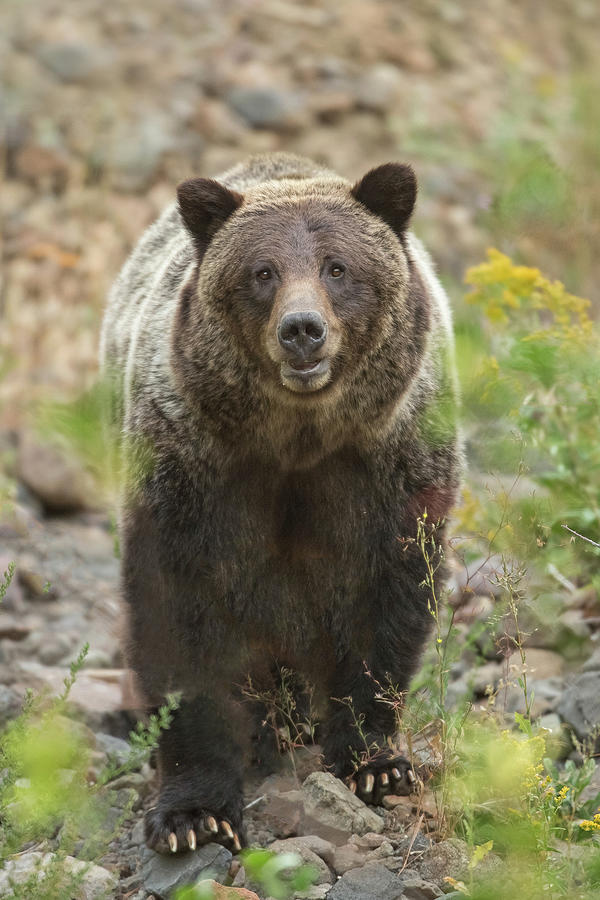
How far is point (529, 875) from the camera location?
3389 millimetres

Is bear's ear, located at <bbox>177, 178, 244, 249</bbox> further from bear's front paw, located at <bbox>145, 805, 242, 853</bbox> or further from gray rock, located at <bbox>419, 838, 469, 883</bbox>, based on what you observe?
gray rock, located at <bbox>419, 838, 469, 883</bbox>

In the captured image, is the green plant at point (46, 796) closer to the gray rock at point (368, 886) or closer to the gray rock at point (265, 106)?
the gray rock at point (368, 886)

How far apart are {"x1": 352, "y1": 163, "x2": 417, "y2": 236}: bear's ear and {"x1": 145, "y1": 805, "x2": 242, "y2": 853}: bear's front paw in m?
2.44

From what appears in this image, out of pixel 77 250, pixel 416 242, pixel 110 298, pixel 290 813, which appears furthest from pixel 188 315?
pixel 77 250

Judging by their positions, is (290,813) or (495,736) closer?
(495,736)

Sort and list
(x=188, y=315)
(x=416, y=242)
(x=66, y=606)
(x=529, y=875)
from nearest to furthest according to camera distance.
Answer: (x=529, y=875), (x=188, y=315), (x=416, y=242), (x=66, y=606)

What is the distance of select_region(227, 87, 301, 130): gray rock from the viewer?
13477 millimetres

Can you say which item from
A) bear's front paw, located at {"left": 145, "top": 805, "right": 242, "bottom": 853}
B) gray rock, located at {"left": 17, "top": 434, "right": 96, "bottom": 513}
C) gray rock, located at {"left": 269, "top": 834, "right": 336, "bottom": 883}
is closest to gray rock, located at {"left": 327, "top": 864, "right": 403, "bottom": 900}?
gray rock, located at {"left": 269, "top": 834, "right": 336, "bottom": 883}

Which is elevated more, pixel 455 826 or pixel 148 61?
pixel 148 61

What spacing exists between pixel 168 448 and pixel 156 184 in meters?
8.33

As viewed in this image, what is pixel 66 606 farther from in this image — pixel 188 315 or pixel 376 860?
pixel 376 860

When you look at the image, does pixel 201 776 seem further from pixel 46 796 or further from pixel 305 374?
pixel 46 796

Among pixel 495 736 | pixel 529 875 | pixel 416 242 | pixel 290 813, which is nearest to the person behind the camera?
pixel 529 875

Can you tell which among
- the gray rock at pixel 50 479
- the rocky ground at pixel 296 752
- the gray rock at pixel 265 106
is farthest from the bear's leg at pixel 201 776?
the gray rock at pixel 265 106
